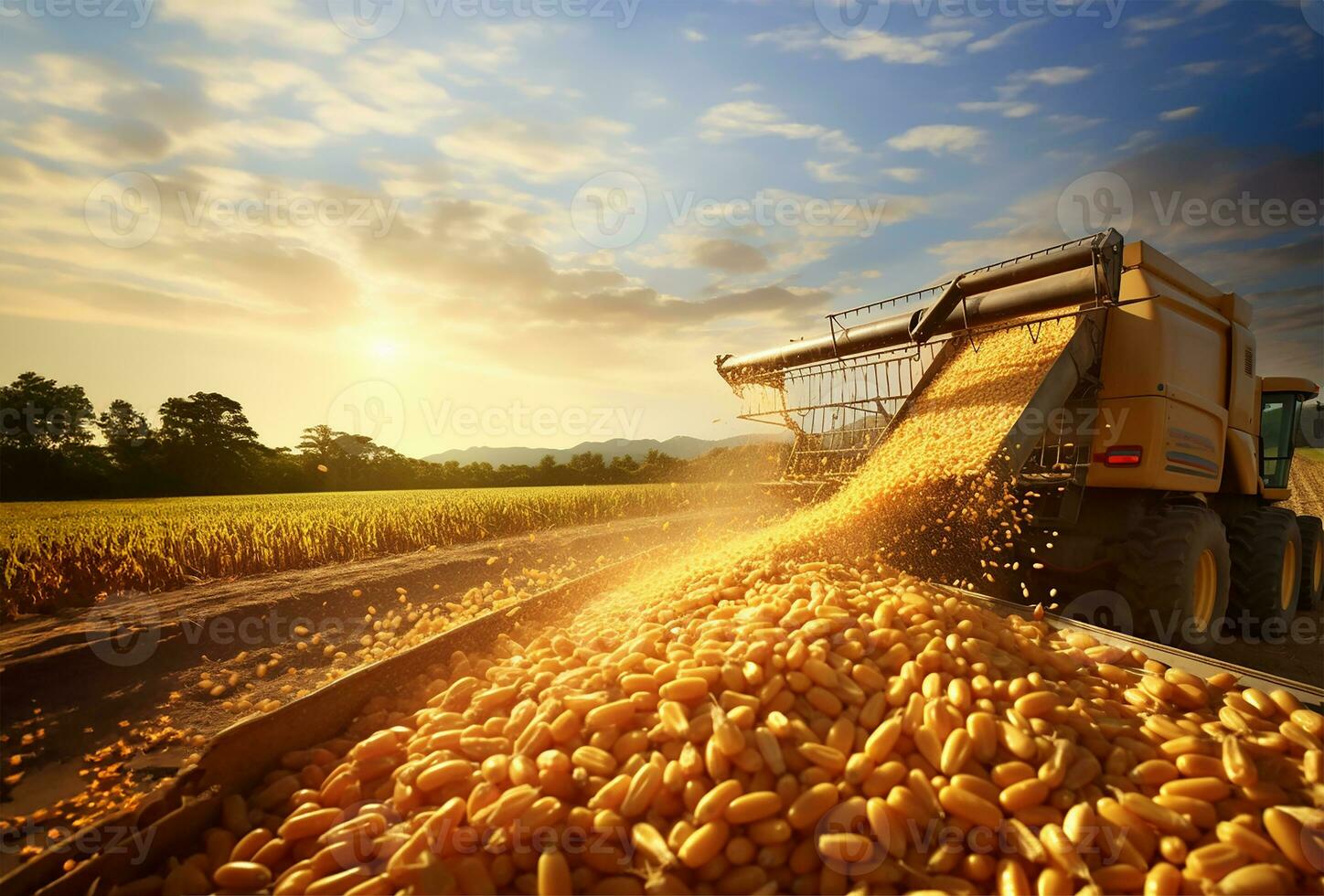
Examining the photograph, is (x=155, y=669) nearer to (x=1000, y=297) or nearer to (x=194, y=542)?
(x=194, y=542)

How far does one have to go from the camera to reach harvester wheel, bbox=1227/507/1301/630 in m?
5.41

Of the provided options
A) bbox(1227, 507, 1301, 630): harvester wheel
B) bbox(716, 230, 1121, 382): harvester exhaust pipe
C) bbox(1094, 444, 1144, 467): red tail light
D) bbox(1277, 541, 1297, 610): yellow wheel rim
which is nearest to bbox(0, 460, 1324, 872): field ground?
bbox(1227, 507, 1301, 630): harvester wheel

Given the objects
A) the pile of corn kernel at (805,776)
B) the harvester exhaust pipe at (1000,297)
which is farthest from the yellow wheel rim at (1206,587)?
the pile of corn kernel at (805,776)

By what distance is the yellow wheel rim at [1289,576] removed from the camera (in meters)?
6.04

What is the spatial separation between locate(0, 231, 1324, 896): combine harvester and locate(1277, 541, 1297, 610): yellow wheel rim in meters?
0.02

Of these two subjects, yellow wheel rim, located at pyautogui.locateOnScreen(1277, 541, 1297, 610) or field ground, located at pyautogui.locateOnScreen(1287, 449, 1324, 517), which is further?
field ground, located at pyautogui.locateOnScreen(1287, 449, 1324, 517)

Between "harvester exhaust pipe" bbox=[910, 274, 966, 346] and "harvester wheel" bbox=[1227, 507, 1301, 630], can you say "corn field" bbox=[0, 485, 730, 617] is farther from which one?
"harvester wheel" bbox=[1227, 507, 1301, 630]

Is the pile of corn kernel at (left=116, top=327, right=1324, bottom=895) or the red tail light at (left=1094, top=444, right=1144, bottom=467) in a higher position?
the red tail light at (left=1094, top=444, right=1144, bottom=467)

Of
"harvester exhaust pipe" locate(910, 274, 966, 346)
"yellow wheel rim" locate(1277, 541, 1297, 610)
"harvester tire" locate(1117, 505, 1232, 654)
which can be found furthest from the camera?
"yellow wheel rim" locate(1277, 541, 1297, 610)

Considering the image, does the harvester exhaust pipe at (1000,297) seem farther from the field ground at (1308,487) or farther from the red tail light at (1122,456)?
the field ground at (1308,487)

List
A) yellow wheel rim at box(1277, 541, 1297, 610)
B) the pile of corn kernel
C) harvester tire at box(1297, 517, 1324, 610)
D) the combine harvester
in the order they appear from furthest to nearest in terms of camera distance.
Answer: harvester tire at box(1297, 517, 1324, 610)
yellow wheel rim at box(1277, 541, 1297, 610)
the combine harvester
the pile of corn kernel

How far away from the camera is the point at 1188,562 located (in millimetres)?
4203

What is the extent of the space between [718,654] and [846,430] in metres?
4.33

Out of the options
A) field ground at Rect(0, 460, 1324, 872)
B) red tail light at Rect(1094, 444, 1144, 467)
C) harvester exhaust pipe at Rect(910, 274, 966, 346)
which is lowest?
field ground at Rect(0, 460, 1324, 872)
